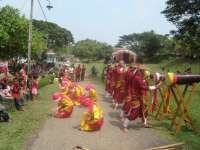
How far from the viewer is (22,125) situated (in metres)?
14.2

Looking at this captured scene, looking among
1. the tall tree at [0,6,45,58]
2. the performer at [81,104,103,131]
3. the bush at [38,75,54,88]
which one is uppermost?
the tall tree at [0,6,45,58]

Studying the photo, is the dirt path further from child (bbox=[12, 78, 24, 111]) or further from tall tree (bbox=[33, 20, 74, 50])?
tall tree (bbox=[33, 20, 74, 50])

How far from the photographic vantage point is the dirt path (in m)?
11.6

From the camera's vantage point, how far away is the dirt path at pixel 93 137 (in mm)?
11641

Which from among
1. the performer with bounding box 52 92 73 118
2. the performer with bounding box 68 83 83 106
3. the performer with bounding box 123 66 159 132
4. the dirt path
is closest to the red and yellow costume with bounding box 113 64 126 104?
the performer with bounding box 68 83 83 106

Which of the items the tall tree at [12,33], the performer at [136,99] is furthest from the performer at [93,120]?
the tall tree at [12,33]

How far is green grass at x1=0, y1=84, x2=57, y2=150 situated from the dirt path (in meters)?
0.31

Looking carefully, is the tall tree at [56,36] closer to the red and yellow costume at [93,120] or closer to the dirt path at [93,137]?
the dirt path at [93,137]

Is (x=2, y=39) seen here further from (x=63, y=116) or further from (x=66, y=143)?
(x=66, y=143)

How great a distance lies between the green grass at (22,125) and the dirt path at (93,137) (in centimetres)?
31

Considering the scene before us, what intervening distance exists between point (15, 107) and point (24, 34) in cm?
1202

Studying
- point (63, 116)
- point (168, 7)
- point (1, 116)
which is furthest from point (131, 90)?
point (168, 7)

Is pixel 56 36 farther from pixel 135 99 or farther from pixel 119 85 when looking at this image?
pixel 135 99

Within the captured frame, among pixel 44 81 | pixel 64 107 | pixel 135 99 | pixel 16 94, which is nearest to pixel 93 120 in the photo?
pixel 135 99
